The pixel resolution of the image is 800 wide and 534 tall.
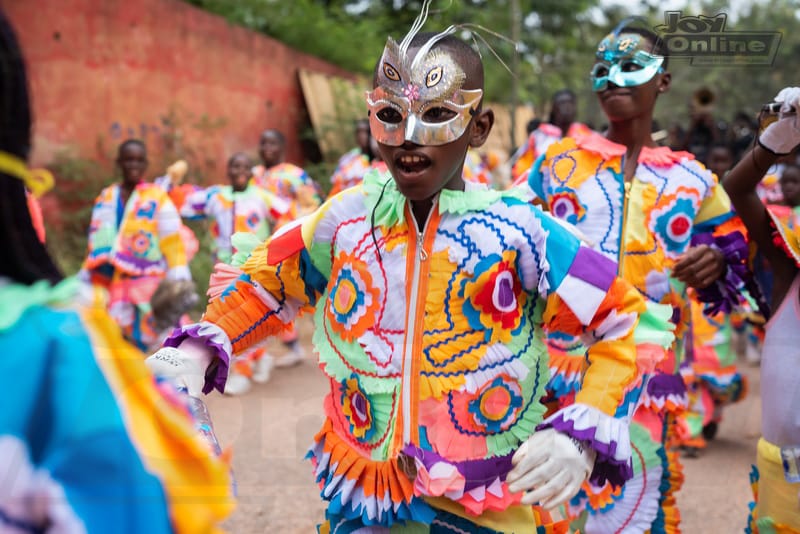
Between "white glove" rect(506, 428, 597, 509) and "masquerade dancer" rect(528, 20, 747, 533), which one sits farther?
"masquerade dancer" rect(528, 20, 747, 533)

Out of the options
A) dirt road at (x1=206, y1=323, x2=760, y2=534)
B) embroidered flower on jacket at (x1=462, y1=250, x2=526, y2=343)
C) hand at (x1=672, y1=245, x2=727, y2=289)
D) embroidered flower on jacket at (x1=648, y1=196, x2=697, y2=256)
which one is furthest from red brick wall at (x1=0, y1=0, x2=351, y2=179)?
embroidered flower on jacket at (x1=462, y1=250, x2=526, y2=343)

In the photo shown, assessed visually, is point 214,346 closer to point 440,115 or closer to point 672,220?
point 440,115

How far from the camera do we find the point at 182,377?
86.4 inches

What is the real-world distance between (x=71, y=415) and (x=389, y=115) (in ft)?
5.19

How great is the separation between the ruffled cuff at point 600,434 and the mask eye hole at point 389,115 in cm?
97

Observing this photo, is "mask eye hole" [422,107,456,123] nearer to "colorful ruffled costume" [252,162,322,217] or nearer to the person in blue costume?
the person in blue costume

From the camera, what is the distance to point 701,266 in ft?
11.0

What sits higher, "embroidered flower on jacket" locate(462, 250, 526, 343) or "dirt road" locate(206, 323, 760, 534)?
"embroidered flower on jacket" locate(462, 250, 526, 343)

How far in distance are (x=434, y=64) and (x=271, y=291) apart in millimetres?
851

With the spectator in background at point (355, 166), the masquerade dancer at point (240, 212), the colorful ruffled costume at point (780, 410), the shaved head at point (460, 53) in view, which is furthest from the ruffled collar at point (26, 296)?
the spectator in background at point (355, 166)

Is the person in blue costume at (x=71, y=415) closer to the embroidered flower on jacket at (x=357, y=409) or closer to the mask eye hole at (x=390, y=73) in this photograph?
the embroidered flower on jacket at (x=357, y=409)

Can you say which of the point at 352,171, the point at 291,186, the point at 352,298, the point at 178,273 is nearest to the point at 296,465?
the point at 178,273

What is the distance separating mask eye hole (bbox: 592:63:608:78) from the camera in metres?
3.98

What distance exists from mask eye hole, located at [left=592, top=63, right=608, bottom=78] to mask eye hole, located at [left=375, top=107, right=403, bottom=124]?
6.02 ft
